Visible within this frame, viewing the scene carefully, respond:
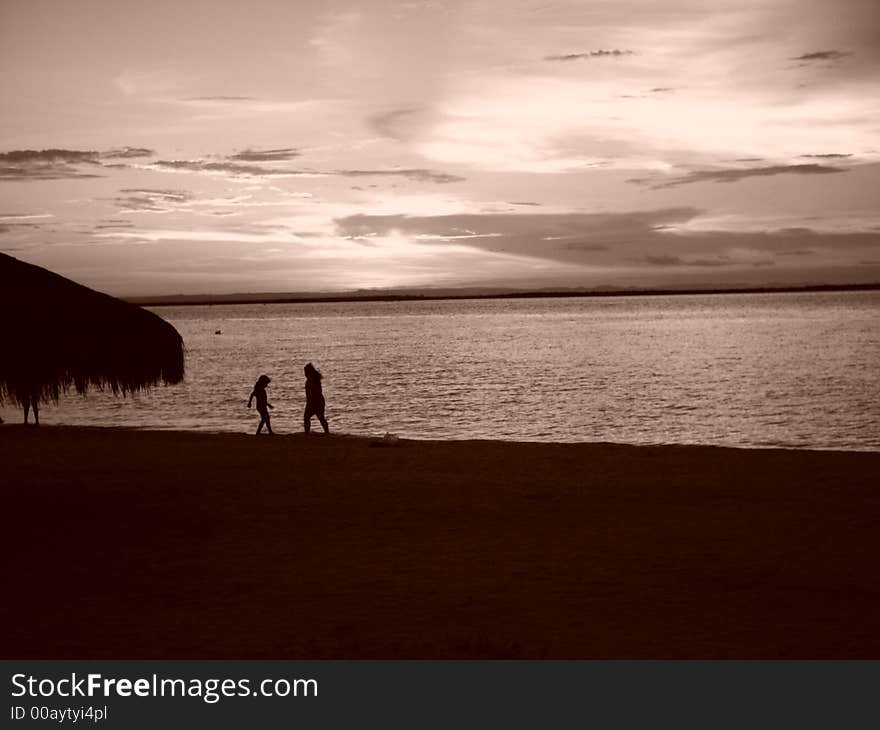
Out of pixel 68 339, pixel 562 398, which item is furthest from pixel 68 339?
pixel 562 398

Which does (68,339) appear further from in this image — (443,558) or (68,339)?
(443,558)

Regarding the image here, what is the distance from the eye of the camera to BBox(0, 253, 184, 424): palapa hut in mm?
Answer: 10641

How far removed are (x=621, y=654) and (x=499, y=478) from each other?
8.08m

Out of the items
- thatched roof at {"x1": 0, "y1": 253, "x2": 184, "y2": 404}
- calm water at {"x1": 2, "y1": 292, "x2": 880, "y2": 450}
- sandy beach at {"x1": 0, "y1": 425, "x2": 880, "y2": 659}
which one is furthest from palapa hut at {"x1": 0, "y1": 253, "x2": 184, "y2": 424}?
calm water at {"x1": 2, "y1": 292, "x2": 880, "y2": 450}

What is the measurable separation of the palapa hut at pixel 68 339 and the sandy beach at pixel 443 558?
1.62 m

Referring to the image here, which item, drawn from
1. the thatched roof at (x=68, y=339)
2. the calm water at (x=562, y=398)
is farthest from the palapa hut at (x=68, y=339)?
the calm water at (x=562, y=398)

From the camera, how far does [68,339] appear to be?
1092 centimetres

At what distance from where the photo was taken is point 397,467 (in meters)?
16.0

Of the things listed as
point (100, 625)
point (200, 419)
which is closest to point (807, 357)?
point (200, 419)

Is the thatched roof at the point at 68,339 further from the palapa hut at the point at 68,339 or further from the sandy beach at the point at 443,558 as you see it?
the sandy beach at the point at 443,558

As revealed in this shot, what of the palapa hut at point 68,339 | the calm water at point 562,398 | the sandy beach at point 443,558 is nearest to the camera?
the sandy beach at point 443,558

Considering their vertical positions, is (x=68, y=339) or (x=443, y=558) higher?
(x=68, y=339)

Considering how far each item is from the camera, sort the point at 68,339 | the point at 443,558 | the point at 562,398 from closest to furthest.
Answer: the point at 443,558
the point at 68,339
the point at 562,398

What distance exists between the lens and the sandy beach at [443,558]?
7.12 metres
